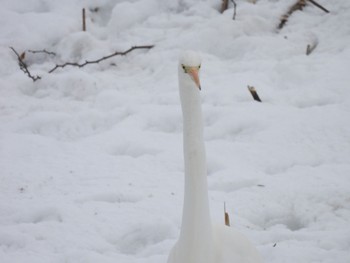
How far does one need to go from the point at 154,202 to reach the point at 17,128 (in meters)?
1.67

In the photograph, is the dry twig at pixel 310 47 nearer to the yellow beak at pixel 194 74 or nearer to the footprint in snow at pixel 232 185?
the footprint in snow at pixel 232 185

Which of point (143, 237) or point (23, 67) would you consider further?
point (23, 67)

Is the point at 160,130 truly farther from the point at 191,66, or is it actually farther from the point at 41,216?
the point at 191,66

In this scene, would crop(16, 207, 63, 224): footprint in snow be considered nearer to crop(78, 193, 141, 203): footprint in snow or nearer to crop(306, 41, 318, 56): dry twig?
crop(78, 193, 141, 203): footprint in snow

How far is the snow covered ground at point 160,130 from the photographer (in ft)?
9.36

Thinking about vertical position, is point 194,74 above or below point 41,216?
above

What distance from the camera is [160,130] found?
13.8 ft

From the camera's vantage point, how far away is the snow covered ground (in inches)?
112

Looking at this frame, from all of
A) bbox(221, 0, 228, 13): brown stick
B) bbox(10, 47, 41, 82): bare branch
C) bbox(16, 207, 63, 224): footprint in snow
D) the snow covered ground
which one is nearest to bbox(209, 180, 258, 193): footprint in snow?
the snow covered ground

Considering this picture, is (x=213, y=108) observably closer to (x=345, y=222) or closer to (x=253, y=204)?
(x=253, y=204)

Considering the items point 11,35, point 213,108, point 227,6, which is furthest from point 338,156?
point 11,35

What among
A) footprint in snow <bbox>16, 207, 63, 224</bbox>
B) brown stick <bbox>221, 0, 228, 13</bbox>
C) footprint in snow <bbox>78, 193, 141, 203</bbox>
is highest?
brown stick <bbox>221, 0, 228, 13</bbox>

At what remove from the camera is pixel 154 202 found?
3.16 m

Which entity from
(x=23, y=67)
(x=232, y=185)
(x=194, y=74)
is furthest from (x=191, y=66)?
(x=23, y=67)
